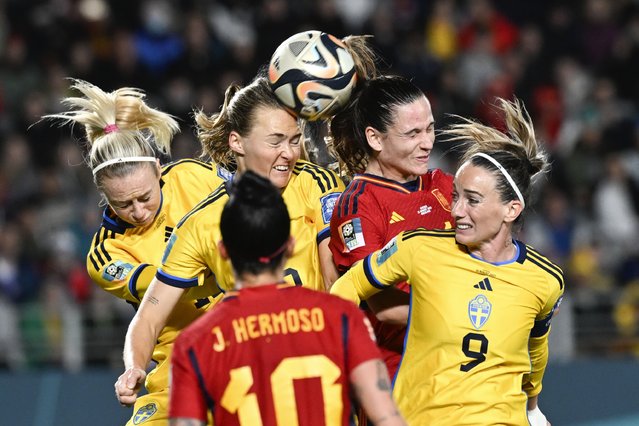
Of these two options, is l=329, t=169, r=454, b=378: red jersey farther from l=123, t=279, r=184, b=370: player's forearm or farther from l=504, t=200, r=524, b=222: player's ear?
l=123, t=279, r=184, b=370: player's forearm

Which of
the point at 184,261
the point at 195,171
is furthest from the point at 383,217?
the point at 195,171

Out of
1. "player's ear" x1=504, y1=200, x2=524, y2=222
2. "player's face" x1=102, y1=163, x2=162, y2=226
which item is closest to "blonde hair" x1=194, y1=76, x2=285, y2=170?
"player's face" x1=102, y1=163, x2=162, y2=226

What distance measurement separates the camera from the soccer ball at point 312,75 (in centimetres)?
507

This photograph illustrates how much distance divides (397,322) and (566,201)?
7.56 metres

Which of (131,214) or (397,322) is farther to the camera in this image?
(131,214)

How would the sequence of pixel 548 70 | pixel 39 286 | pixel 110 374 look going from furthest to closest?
pixel 548 70 < pixel 39 286 < pixel 110 374

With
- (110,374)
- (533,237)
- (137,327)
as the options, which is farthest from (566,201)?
(137,327)

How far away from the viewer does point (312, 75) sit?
5.06m

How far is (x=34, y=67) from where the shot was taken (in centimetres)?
1270

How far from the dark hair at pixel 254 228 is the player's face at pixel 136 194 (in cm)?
189

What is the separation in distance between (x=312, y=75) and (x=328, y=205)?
612 mm

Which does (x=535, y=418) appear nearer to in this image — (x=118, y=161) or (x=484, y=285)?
(x=484, y=285)

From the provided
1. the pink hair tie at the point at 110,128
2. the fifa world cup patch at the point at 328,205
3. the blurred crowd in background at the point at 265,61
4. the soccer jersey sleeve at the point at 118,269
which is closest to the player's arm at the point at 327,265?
the fifa world cup patch at the point at 328,205

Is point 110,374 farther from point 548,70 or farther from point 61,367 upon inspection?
point 548,70
